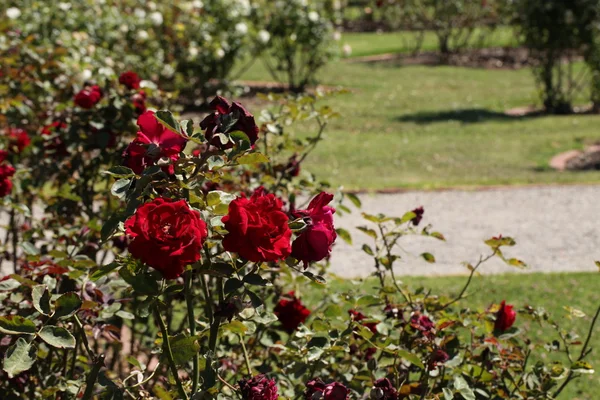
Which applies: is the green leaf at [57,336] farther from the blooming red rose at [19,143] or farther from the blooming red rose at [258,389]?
the blooming red rose at [19,143]

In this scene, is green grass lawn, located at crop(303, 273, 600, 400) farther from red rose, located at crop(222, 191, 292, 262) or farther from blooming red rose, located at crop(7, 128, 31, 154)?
red rose, located at crop(222, 191, 292, 262)

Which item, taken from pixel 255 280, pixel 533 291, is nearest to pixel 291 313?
pixel 255 280

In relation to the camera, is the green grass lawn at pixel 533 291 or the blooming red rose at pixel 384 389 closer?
the blooming red rose at pixel 384 389

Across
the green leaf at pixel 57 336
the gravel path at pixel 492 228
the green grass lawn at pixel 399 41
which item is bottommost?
the green grass lawn at pixel 399 41

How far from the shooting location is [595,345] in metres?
4.93

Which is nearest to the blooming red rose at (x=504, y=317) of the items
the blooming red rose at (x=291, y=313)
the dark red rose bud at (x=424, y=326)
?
the dark red rose bud at (x=424, y=326)

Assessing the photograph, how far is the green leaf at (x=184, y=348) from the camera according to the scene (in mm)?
1648

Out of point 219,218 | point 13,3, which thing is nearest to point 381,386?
point 219,218

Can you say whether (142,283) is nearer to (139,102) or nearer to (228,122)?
(228,122)

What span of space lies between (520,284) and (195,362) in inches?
172

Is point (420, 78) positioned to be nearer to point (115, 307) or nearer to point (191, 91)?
point (191, 91)

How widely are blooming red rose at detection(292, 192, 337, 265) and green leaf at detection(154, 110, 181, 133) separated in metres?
0.29

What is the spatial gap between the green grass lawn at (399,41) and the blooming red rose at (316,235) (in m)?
21.3

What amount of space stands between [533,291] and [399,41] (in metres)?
21.5
